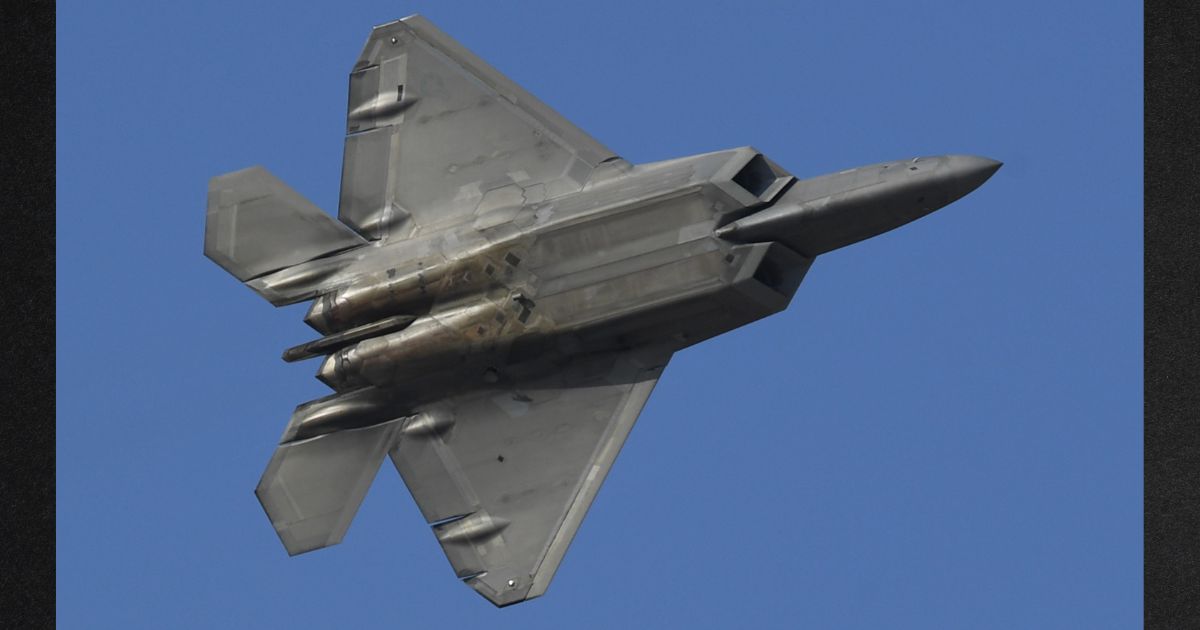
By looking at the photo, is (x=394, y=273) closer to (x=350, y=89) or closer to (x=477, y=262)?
(x=477, y=262)

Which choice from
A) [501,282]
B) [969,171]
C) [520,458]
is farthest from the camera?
[520,458]

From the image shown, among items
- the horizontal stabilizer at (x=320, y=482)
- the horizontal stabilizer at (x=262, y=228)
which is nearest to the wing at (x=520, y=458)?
the horizontal stabilizer at (x=320, y=482)

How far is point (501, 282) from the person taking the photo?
33.7 metres

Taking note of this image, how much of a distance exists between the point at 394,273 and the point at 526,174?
99.3 inches

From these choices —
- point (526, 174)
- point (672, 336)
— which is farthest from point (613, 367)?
point (526, 174)

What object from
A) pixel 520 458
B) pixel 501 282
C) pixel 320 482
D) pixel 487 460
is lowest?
pixel 320 482

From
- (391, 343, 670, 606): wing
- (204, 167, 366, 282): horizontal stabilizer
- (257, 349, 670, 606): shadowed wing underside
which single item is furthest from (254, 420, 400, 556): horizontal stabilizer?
(204, 167, 366, 282): horizontal stabilizer

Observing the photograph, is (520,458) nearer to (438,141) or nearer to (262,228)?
(438,141)

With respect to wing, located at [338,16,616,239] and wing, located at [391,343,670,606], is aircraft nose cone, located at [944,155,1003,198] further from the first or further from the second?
wing, located at [338,16,616,239]

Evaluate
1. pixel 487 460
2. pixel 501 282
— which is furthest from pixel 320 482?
pixel 501 282

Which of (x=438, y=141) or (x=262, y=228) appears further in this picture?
(x=438, y=141)

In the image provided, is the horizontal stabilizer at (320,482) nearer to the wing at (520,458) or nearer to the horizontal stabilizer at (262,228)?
the wing at (520,458)

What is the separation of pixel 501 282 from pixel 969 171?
6.89 meters

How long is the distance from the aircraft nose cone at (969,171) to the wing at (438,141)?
5.11 metres
